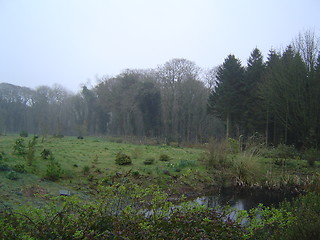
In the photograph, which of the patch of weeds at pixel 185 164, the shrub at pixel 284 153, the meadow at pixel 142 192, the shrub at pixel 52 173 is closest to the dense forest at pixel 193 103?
the shrub at pixel 284 153

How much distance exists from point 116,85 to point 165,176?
986 inches

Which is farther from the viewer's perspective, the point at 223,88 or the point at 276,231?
the point at 223,88

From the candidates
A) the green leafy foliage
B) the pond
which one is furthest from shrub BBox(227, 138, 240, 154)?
the green leafy foliage

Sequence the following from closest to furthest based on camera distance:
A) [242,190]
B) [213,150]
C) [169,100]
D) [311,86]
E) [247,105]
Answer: [242,190]
[213,150]
[311,86]
[247,105]
[169,100]

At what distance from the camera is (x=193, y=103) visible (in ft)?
108

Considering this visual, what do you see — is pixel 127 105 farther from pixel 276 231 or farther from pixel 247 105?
pixel 276 231

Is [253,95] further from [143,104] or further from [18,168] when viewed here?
[18,168]

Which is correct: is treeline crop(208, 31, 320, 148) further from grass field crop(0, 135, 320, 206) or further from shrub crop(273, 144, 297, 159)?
grass field crop(0, 135, 320, 206)

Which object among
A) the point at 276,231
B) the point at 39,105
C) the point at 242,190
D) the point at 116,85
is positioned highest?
the point at 116,85

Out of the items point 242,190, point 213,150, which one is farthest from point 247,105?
point 242,190

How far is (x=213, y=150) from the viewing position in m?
13.4

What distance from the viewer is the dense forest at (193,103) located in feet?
65.4

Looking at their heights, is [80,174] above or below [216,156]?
below

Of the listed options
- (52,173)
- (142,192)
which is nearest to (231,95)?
(52,173)
